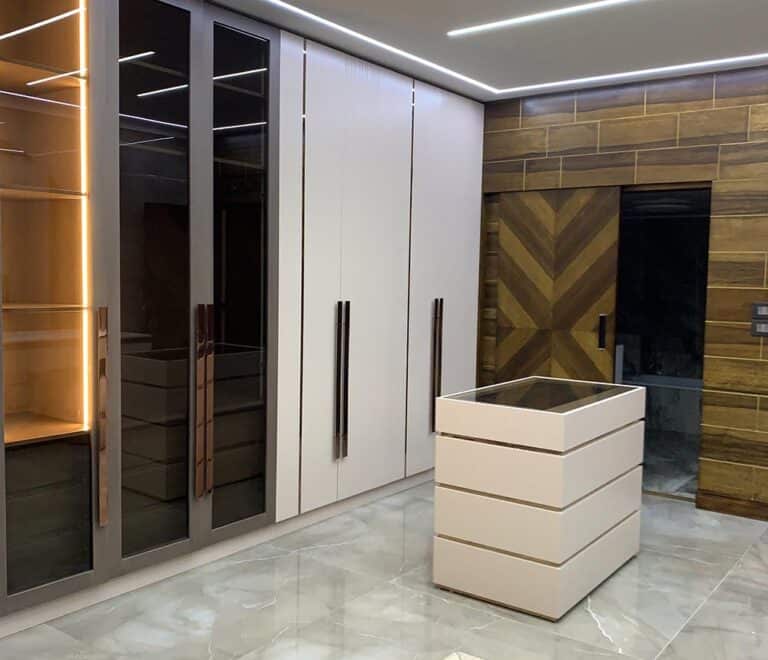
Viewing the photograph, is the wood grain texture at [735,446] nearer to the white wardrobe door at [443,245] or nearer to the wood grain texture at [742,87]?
the white wardrobe door at [443,245]

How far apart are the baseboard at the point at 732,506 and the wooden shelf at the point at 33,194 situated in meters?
4.07

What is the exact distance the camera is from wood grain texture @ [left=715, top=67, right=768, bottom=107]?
4602 millimetres

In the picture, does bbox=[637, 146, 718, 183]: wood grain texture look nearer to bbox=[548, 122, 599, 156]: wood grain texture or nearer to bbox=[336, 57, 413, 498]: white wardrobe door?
bbox=[548, 122, 599, 156]: wood grain texture

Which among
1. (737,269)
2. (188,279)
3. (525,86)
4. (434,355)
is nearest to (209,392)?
(188,279)

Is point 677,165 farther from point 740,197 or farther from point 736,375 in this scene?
point 736,375

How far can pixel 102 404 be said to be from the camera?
3.23 m

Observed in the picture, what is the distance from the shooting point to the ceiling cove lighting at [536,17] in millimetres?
3621

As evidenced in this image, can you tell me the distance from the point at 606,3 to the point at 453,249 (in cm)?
215

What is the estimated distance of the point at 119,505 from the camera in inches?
132

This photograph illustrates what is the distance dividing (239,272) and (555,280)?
254cm

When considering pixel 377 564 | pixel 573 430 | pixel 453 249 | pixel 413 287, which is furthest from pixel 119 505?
pixel 453 249

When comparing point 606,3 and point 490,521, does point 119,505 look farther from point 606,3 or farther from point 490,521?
point 606,3

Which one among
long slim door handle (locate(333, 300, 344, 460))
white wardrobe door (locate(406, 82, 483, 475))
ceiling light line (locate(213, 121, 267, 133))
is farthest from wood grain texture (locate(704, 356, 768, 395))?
ceiling light line (locate(213, 121, 267, 133))

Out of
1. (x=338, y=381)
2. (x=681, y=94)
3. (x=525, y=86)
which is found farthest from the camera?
(x=525, y=86)
